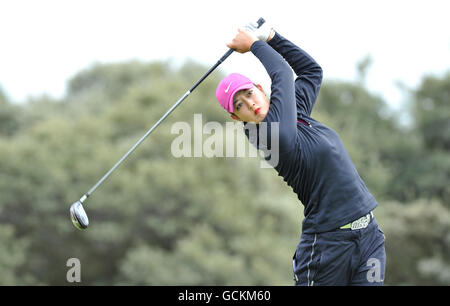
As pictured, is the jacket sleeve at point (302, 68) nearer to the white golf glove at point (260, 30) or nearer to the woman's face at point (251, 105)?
the white golf glove at point (260, 30)

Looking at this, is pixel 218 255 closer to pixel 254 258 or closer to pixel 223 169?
pixel 254 258

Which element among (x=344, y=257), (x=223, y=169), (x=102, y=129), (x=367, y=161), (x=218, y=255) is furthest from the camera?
(x=367, y=161)

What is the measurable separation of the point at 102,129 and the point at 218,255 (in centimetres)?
821

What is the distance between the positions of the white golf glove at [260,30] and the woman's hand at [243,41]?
2.8 inches

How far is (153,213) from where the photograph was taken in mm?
19953

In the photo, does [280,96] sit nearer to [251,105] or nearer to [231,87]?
[251,105]

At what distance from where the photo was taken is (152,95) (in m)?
25.7

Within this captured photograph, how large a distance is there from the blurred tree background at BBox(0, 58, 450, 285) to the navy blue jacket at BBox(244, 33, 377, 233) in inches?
583

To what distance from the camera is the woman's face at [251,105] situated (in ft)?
10.8

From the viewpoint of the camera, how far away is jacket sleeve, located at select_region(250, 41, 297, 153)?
312 cm
